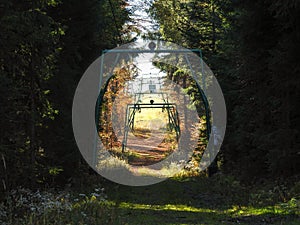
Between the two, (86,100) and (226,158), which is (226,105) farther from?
(86,100)

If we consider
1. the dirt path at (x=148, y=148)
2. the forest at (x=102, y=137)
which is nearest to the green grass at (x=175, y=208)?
the forest at (x=102, y=137)

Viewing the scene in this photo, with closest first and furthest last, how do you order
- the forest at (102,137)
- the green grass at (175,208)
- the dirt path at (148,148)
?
the green grass at (175,208), the forest at (102,137), the dirt path at (148,148)

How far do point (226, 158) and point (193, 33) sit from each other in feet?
19.3

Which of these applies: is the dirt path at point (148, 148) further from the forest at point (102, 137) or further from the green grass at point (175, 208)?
the green grass at point (175, 208)

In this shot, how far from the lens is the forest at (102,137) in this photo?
7.94 meters

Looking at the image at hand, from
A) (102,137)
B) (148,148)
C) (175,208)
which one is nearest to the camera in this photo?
(175,208)

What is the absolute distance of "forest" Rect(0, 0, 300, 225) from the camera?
7938mm

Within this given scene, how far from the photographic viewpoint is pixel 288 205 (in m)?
8.80

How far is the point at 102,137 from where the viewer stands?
19.1m

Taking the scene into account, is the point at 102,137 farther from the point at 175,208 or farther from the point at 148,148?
the point at 148,148

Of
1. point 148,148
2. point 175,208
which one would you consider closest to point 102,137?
point 175,208

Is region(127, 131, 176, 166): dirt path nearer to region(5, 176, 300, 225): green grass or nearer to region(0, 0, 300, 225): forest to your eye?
region(0, 0, 300, 225): forest

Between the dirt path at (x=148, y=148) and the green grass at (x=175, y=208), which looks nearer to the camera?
the green grass at (x=175, y=208)

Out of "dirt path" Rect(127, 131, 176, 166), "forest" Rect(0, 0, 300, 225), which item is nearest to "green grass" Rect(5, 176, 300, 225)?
"forest" Rect(0, 0, 300, 225)
